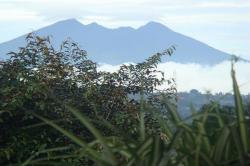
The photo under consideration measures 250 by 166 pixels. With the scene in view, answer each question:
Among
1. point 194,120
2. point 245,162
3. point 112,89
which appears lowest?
point 245,162

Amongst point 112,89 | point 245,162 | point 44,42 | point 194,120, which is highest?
point 44,42

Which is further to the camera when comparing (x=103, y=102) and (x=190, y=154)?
(x=103, y=102)

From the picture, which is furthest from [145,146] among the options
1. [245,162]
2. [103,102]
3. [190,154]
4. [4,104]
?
[103,102]

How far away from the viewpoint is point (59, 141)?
8312 mm

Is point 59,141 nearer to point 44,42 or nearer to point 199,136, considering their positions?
point 44,42

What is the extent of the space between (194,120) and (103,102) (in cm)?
844

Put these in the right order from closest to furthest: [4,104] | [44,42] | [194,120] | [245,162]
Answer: [245,162]
[194,120]
[4,104]
[44,42]

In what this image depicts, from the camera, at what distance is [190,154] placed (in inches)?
99.1

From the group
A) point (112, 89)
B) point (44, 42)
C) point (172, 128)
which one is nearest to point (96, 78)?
point (112, 89)

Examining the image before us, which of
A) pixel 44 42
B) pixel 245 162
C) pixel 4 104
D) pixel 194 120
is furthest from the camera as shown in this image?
pixel 44 42

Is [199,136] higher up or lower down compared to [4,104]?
lower down

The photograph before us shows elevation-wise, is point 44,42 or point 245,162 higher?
point 44,42

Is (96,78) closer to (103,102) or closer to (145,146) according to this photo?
(103,102)

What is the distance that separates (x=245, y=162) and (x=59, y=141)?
599cm
